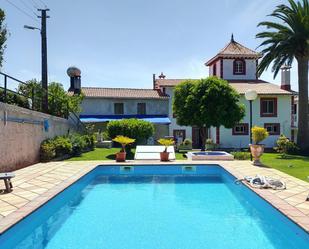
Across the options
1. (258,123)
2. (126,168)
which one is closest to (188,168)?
(126,168)

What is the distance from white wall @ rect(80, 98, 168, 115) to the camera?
42.6 m

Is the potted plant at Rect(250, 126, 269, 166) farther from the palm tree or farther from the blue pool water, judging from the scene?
the palm tree

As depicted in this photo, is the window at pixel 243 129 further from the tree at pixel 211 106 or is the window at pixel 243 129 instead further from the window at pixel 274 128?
the tree at pixel 211 106

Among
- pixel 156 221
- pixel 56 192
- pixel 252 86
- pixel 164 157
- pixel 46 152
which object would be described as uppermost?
pixel 252 86

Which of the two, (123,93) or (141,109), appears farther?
(123,93)

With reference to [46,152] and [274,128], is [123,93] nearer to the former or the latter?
[274,128]

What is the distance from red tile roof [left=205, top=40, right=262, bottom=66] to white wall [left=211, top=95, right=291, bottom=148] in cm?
734

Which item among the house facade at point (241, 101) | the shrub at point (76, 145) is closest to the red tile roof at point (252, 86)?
the house facade at point (241, 101)

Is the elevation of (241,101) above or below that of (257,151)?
above

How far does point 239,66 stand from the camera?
1822 inches

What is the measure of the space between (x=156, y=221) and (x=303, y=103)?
25.3m

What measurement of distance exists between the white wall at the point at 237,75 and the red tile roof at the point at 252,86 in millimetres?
867

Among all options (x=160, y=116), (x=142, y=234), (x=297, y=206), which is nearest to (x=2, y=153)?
(x=142, y=234)

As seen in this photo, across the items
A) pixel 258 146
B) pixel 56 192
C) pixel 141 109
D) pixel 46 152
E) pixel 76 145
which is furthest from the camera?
pixel 141 109
